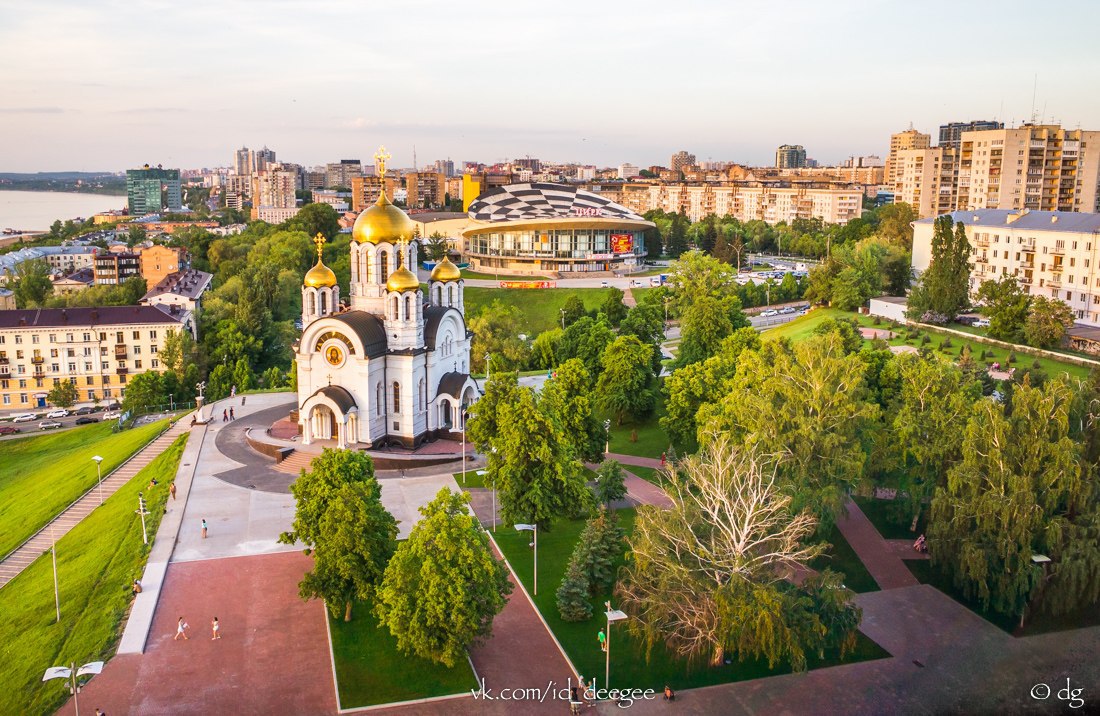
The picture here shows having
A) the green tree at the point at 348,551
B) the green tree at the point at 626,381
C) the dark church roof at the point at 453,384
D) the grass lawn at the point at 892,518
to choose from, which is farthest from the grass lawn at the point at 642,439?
the green tree at the point at 348,551

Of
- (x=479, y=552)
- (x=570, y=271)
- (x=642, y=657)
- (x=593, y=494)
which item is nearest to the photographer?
(x=479, y=552)

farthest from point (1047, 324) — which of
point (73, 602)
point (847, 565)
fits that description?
point (73, 602)

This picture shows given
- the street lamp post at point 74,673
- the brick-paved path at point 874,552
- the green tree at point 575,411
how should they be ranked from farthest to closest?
the green tree at point 575,411
the brick-paved path at point 874,552
the street lamp post at point 74,673

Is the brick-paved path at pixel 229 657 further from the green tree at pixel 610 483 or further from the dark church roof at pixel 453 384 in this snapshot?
the dark church roof at pixel 453 384

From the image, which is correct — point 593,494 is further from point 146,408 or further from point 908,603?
point 146,408

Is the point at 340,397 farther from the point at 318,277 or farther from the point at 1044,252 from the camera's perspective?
the point at 1044,252

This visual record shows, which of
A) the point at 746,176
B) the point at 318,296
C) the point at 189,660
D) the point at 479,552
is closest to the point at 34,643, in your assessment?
the point at 189,660

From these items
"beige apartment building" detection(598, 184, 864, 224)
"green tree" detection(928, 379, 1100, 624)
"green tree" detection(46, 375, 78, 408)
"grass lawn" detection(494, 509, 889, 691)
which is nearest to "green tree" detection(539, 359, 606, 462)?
"grass lawn" detection(494, 509, 889, 691)
